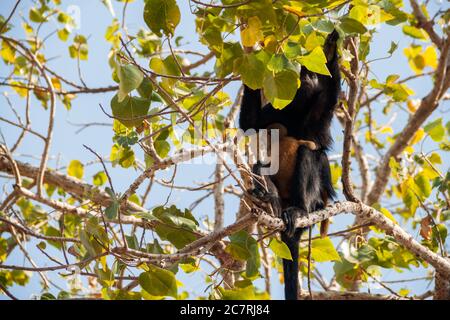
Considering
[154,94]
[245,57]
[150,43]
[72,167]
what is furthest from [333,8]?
[72,167]

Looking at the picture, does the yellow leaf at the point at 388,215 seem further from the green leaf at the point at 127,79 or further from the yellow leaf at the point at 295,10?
the green leaf at the point at 127,79

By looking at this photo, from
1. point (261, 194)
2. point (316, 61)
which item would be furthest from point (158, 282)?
point (316, 61)

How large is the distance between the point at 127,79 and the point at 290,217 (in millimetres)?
1787

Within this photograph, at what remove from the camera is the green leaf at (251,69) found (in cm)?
285

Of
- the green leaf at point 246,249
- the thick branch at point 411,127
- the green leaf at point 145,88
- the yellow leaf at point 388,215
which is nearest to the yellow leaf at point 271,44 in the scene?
the green leaf at point 145,88

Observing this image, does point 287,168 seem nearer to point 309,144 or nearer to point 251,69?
point 309,144

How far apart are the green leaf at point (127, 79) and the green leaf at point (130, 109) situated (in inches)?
17.3

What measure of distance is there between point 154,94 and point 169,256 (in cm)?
100

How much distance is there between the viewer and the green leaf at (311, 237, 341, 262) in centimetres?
373

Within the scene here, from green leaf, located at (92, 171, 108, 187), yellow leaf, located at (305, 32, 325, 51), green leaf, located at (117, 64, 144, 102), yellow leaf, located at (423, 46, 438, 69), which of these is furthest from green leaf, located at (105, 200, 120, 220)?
yellow leaf, located at (423, 46, 438, 69)

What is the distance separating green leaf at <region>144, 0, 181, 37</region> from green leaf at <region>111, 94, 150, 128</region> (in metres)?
0.38

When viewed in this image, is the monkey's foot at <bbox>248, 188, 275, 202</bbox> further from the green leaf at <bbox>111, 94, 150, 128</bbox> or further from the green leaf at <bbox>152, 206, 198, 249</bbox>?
the green leaf at <bbox>111, 94, 150, 128</bbox>

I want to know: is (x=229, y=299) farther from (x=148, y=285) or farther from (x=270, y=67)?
(x=270, y=67)

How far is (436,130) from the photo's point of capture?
4.63 metres
